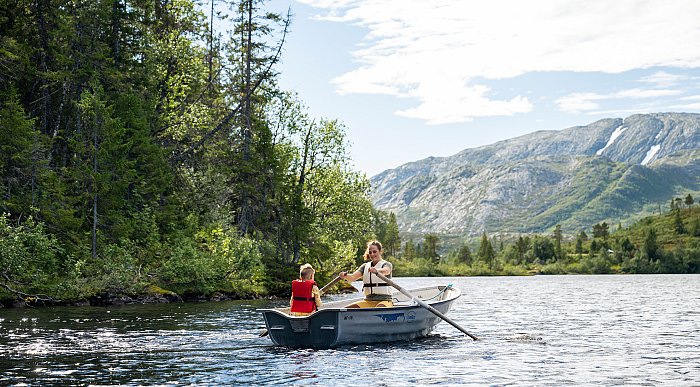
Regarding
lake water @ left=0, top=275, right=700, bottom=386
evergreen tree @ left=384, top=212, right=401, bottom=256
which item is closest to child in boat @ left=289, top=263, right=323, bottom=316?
lake water @ left=0, top=275, right=700, bottom=386

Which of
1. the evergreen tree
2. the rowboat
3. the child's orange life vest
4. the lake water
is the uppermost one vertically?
the evergreen tree

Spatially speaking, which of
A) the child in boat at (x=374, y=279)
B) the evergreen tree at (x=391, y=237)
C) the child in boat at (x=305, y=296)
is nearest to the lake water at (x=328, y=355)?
A: the child in boat at (x=305, y=296)

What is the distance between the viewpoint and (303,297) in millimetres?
23406

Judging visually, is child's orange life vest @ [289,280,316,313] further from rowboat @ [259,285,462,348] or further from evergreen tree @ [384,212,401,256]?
evergreen tree @ [384,212,401,256]

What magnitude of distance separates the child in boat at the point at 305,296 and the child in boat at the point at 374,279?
4.55ft

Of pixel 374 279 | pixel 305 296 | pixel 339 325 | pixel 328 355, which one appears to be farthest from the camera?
pixel 374 279

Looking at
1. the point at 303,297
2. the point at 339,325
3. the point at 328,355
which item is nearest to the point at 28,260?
the point at 303,297

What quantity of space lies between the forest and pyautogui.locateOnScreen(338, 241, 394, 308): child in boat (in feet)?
74.7

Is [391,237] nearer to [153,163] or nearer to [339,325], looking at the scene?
[153,163]

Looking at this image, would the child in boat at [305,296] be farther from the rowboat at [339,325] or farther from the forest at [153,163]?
the forest at [153,163]

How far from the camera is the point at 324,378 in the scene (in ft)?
57.6

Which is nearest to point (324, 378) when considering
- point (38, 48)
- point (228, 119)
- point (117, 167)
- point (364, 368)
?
point (364, 368)

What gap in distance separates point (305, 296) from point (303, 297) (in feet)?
0.25

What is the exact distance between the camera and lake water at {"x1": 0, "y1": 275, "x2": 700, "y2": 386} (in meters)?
17.6
